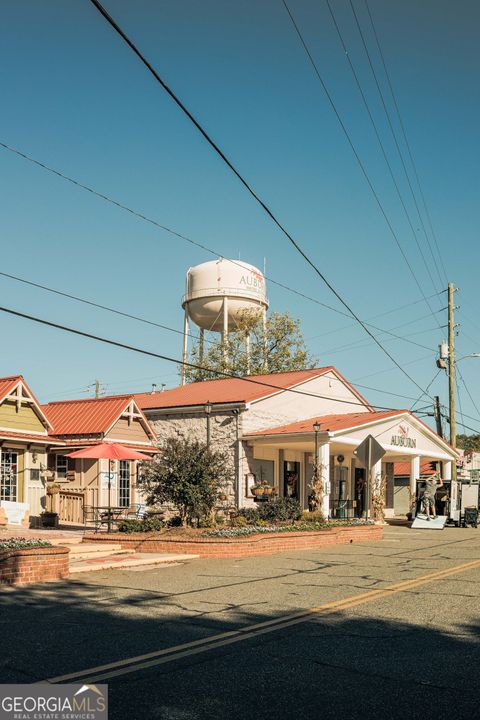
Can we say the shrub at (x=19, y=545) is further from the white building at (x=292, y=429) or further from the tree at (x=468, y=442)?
the tree at (x=468, y=442)

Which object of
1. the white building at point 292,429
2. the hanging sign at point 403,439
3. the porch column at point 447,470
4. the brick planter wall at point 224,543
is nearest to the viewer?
the brick planter wall at point 224,543

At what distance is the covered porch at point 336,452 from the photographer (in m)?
29.8

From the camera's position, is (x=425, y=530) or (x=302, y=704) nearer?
(x=302, y=704)

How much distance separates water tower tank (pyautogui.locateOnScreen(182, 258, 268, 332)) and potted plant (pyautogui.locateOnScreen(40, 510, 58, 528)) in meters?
27.3

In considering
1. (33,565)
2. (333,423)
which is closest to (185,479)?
(33,565)

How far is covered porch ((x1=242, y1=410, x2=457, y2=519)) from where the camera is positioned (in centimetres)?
2978

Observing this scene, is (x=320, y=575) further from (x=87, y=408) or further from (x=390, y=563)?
(x=87, y=408)

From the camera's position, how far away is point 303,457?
34.6 metres

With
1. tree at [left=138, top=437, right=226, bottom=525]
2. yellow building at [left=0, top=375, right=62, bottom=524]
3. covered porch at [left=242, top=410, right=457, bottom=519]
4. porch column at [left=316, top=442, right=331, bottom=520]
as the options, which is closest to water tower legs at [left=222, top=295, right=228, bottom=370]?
covered porch at [left=242, top=410, right=457, bottom=519]

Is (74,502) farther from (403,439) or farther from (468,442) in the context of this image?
(468,442)

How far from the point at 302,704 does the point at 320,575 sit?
8200 mm

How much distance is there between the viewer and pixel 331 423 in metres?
31.4

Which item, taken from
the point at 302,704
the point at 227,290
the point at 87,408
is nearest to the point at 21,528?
the point at 87,408

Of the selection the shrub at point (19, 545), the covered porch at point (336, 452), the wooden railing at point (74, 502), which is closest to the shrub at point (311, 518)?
the covered porch at point (336, 452)
